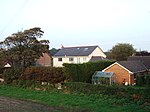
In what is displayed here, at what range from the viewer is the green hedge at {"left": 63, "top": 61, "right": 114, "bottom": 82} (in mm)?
33781

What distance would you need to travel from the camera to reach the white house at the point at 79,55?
6519cm

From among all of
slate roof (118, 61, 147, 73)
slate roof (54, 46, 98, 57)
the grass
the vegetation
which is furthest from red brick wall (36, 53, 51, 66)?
the grass

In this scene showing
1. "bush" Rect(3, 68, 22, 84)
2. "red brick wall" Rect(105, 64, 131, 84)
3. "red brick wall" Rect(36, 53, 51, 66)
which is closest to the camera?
"bush" Rect(3, 68, 22, 84)

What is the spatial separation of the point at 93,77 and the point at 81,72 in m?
2.43

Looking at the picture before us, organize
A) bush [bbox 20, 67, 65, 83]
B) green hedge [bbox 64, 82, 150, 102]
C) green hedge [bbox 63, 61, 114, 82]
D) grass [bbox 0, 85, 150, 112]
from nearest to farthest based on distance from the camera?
grass [bbox 0, 85, 150, 112]
green hedge [bbox 64, 82, 150, 102]
green hedge [bbox 63, 61, 114, 82]
bush [bbox 20, 67, 65, 83]

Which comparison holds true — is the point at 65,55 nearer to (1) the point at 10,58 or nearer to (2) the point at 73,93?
(1) the point at 10,58

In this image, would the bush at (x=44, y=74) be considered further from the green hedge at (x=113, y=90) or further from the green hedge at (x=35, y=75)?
the green hedge at (x=113, y=90)

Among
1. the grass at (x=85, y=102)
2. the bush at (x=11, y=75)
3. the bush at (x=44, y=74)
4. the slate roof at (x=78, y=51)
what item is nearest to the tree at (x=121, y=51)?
the slate roof at (x=78, y=51)

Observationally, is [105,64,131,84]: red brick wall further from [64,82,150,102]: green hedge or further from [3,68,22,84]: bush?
[3,68,22,84]: bush

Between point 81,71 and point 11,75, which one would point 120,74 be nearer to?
point 81,71

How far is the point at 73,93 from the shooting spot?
1156 inches

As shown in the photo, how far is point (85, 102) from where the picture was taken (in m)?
23.9

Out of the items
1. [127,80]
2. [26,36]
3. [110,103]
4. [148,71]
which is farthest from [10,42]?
[110,103]

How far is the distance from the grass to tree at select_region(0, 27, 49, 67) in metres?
12.6
